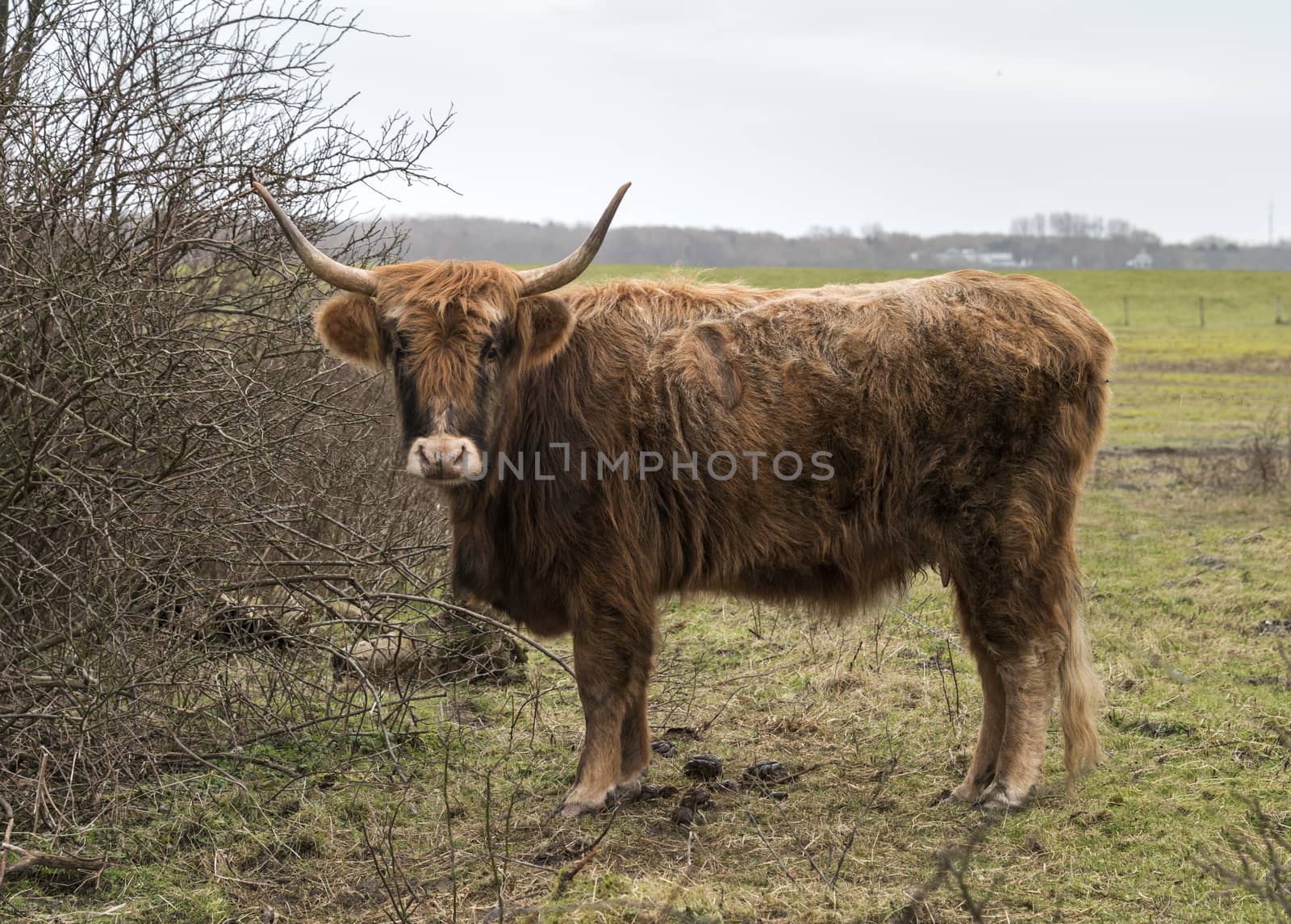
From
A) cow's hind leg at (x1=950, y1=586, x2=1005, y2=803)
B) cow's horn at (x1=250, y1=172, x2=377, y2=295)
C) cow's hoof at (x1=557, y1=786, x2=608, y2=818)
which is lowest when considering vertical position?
cow's hoof at (x1=557, y1=786, x2=608, y2=818)

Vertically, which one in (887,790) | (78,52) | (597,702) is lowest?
(887,790)

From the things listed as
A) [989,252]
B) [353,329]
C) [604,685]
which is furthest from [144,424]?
[989,252]

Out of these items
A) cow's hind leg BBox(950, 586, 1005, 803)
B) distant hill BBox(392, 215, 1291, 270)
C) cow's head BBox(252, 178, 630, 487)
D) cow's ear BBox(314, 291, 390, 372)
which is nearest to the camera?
cow's head BBox(252, 178, 630, 487)

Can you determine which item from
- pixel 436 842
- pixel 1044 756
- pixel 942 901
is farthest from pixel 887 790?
pixel 436 842

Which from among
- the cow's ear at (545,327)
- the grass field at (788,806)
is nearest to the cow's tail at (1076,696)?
the grass field at (788,806)

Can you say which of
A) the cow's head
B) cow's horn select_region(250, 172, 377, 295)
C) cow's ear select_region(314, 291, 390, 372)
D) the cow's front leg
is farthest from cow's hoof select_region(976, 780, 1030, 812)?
cow's horn select_region(250, 172, 377, 295)

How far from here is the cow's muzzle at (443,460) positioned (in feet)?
12.5

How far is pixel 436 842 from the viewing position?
13.1ft

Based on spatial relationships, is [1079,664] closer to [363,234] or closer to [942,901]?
[942,901]

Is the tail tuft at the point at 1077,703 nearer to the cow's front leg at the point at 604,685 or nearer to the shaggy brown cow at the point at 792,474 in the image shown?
the shaggy brown cow at the point at 792,474

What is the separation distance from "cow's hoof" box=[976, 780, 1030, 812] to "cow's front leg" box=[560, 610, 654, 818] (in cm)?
133

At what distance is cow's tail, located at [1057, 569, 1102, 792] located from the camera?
174 inches

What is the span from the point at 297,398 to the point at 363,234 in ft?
4.26

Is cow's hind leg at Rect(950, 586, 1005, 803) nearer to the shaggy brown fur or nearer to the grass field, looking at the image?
the shaggy brown fur
